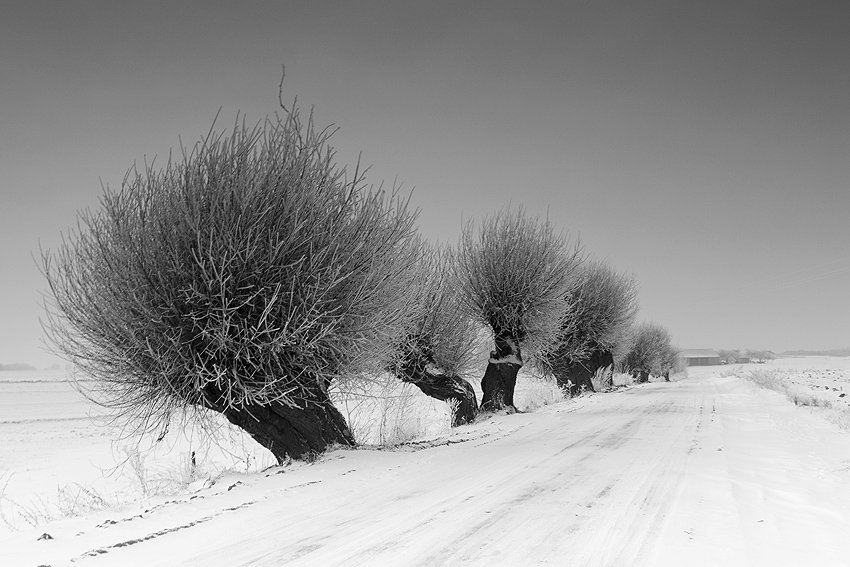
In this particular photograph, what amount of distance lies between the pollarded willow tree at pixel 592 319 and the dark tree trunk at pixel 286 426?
738 inches

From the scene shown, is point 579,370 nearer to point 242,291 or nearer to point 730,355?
point 242,291

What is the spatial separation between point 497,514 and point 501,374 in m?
13.1

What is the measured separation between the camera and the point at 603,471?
24.6ft

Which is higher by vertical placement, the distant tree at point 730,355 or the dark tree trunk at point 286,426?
the dark tree trunk at point 286,426

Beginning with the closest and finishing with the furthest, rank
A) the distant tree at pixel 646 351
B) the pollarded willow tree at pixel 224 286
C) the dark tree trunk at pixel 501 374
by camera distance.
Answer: the pollarded willow tree at pixel 224 286 < the dark tree trunk at pixel 501 374 < the distant tree at pixel 646 351

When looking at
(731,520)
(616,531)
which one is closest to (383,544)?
(616,531)

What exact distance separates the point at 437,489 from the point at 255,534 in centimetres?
229

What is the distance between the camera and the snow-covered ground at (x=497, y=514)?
4.20 metres

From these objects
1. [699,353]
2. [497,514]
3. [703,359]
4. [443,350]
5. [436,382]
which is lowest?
[703,359]

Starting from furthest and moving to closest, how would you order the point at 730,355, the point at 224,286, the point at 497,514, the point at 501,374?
the point at 730,355 < the point at 501,374 < the point at 224,286 < the point at 497,514

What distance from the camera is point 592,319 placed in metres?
28.4

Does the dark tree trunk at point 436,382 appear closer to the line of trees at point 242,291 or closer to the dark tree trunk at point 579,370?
the line of trees at point 242,291

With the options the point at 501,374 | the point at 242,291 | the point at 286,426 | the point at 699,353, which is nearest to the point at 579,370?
the point at 501,374

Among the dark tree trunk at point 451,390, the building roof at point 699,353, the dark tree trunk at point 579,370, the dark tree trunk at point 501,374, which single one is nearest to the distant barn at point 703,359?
the building roof at point 699,353
